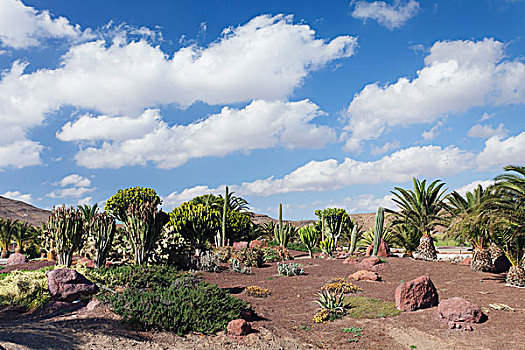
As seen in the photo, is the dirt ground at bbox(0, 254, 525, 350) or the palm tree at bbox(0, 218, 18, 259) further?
the palm tree at bbox(0, 218, 18, 259)

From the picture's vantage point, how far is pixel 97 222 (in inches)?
580

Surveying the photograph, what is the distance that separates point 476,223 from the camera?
41.4 ft

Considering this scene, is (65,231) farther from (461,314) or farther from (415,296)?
(461,314)

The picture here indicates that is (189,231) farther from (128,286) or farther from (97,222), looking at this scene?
(128,286)

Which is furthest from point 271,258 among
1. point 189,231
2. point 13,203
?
point 13,203

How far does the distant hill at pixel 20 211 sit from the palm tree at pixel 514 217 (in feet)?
293

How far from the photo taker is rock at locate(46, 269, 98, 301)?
951 centimetres

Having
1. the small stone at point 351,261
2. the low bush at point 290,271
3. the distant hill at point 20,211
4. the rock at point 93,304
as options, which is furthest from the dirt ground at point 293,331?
the distant hill at point 20,211

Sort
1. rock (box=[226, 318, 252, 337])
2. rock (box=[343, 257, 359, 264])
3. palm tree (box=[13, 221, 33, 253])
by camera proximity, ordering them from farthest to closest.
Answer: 1. palm tree (box=[13, 221, 33, 253])
2. rock (box=[343, 257, 359, 264])
3. rock (box=[226, 318, 252, 337])

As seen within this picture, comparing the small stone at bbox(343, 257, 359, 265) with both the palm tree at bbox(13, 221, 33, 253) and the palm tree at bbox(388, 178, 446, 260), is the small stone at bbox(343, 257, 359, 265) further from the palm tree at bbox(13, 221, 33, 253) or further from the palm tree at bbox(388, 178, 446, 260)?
the palm tree at bbox(13, 221, 33, 253)

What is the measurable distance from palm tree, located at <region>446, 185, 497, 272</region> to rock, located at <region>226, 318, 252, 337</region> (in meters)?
7.78

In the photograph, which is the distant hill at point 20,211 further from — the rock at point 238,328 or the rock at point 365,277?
the rock at point 238,328

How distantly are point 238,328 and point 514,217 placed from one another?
29.7ft

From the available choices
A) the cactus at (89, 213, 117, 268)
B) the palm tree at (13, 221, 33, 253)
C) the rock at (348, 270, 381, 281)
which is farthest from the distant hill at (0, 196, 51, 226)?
the rock at (348, 270, 381, 281)
